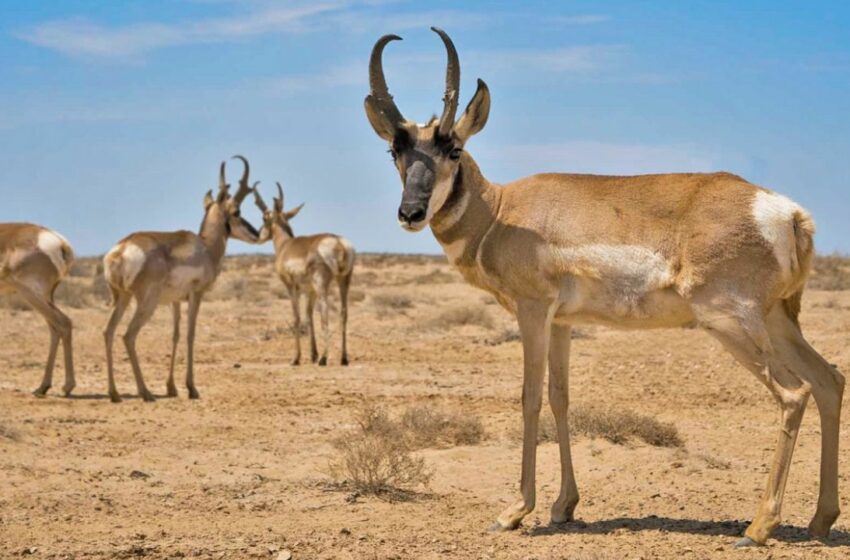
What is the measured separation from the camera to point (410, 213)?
843 centimetres

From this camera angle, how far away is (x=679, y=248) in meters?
8.41

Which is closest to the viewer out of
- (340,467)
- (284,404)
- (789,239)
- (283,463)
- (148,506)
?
(789,239)

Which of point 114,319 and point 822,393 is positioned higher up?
point 114,319

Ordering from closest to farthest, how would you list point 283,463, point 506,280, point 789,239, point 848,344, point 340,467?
1. point 789,239
2. point 506,280
3. point 340,467
4. point 283,463
5. point 848,344

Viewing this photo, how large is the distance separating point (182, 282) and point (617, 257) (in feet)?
38.4

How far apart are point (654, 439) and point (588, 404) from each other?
3.26 meters

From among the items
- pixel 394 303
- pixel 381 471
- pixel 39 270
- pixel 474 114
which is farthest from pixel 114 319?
pixel 394 303

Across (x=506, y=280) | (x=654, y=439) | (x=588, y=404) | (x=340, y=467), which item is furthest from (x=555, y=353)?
(x=588, y=404)

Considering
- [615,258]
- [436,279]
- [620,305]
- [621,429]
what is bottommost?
[621,429]

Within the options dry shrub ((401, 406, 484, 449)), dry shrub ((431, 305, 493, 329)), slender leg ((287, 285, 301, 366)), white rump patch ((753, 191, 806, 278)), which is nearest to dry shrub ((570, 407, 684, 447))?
dry shrub ((401, 406, 484, 449))

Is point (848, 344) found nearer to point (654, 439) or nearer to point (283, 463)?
point (654, 439)

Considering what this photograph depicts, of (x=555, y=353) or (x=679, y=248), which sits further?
(x=555, y=353)

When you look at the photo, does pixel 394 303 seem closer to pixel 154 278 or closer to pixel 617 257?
pixel 154 278

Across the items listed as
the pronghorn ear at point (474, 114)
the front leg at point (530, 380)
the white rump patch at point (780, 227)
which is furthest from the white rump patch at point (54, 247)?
the white rump patch at point (780, 227)
